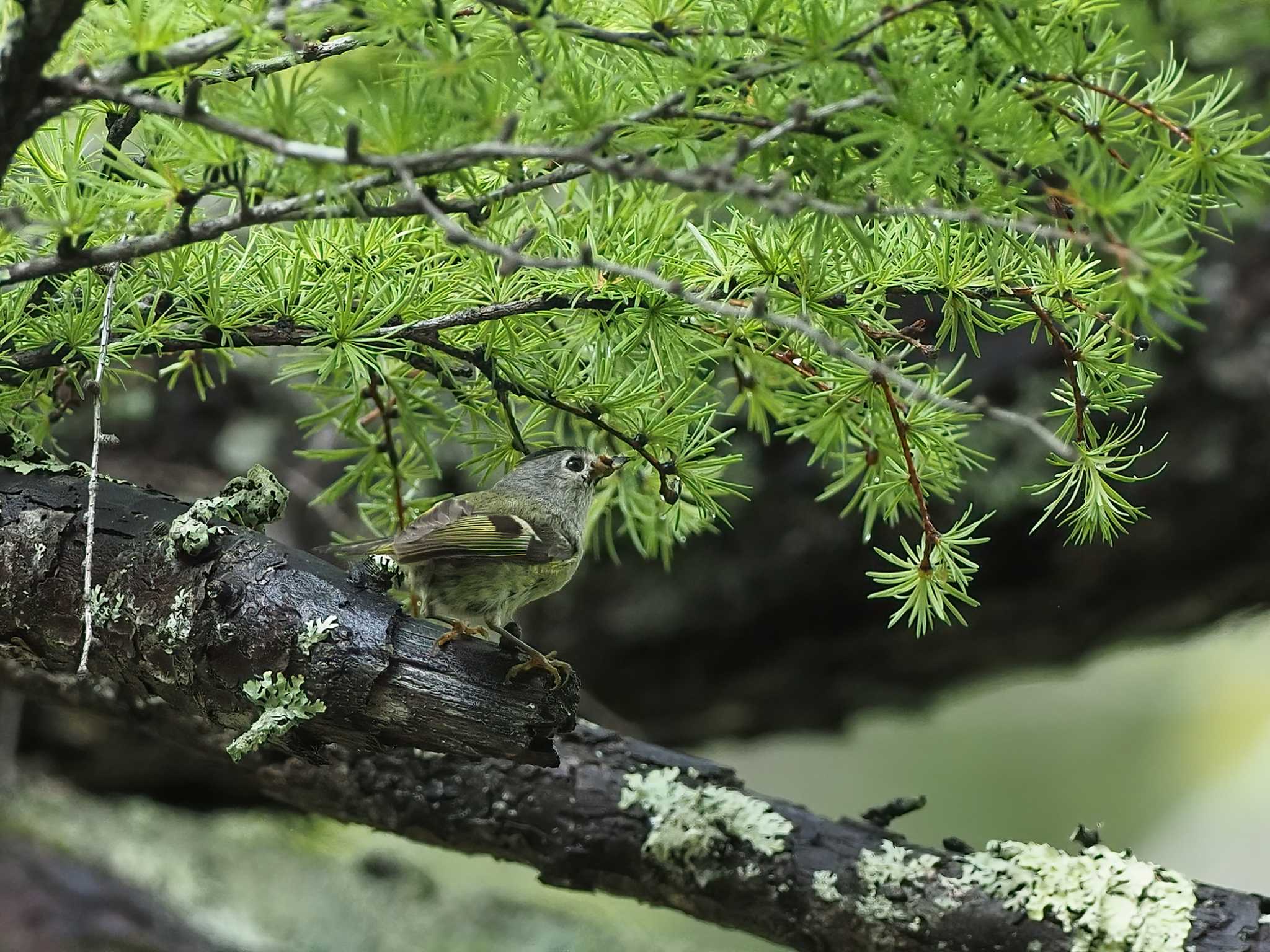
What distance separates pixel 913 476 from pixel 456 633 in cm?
59

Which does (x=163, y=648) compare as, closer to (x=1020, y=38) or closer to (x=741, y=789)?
(x=741, y=789)

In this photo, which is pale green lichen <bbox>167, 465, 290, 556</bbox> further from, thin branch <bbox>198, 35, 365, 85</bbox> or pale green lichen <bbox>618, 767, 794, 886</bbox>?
pale green lichen <bbox>618, 767, 794, 886</bbox>

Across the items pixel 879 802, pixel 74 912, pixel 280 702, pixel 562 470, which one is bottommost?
pixel 74 912

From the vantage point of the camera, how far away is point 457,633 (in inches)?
59.1

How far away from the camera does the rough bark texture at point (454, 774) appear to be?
146 centimetres

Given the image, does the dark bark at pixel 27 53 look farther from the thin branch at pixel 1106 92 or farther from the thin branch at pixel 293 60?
the thin branch at pixel 1106 92

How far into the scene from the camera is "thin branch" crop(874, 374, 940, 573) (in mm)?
1411

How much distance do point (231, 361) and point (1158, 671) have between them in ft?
14.2

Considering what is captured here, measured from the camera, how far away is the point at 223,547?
1534 millimetres

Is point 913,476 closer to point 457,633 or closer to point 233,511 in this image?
point 457,633

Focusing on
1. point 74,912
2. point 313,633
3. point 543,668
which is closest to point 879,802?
point 74,912

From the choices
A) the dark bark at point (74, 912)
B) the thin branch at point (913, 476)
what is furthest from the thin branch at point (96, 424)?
the dark bark at point (74, 912)

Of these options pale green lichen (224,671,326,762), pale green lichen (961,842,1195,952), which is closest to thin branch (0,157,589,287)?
pale green lichen (224,671,326,762)

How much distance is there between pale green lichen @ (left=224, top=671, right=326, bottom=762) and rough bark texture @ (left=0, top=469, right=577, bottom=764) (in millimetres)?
12
